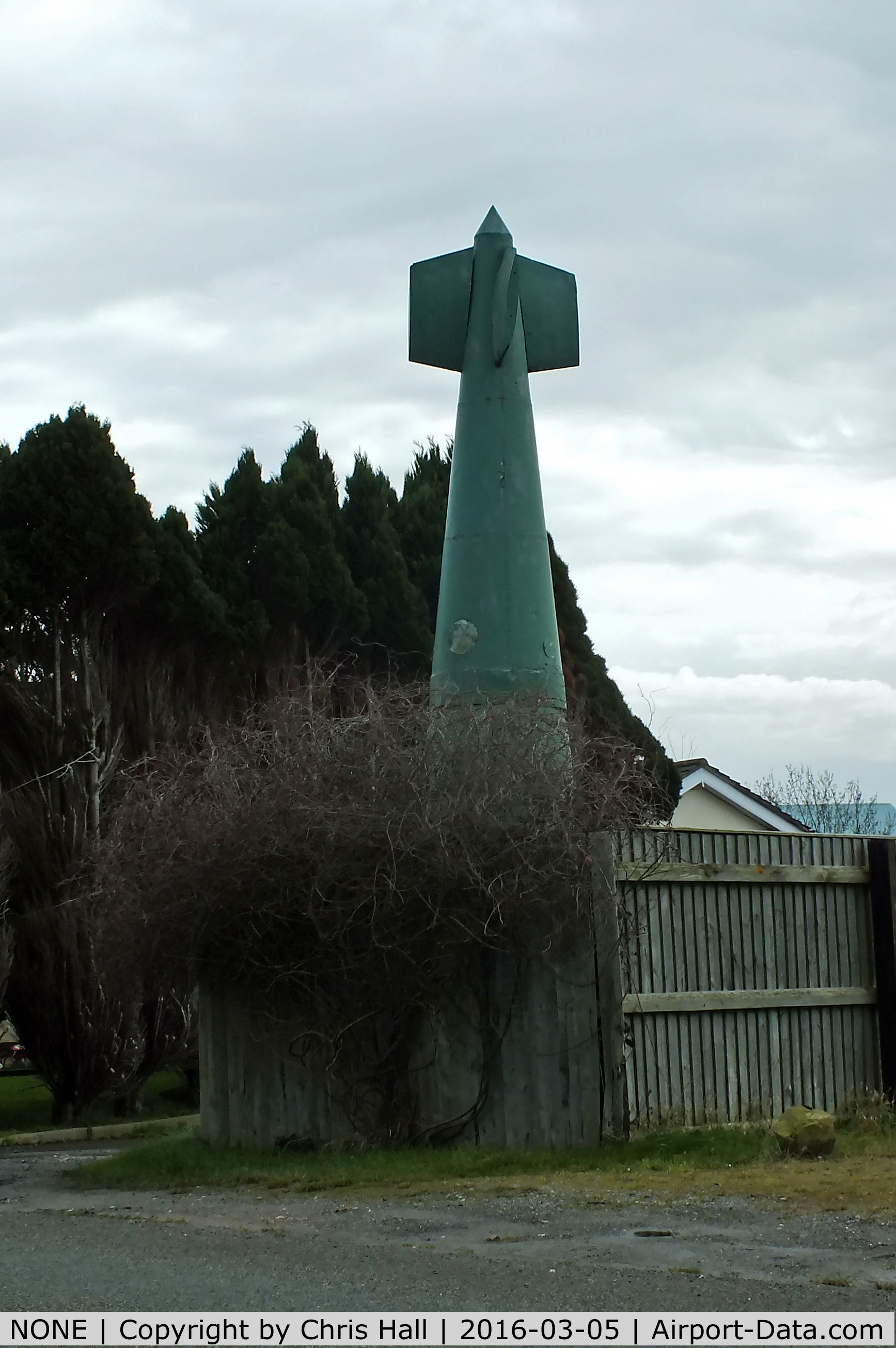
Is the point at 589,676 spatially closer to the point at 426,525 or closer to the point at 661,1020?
the point at 426,525

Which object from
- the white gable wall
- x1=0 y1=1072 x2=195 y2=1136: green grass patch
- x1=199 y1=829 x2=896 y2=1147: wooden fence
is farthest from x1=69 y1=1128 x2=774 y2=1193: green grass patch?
the white gable wall

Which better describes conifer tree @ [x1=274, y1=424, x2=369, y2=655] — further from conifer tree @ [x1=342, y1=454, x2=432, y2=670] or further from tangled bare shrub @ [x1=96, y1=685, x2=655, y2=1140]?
tangled bare shrub @ [x1=96, y1=685, x2=655, y2=1140]

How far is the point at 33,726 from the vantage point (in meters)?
18.3

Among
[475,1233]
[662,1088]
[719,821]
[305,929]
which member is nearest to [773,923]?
[662,1088]

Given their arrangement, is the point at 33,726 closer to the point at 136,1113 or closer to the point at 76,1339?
the point at 136,1113

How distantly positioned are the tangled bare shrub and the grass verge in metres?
0.97

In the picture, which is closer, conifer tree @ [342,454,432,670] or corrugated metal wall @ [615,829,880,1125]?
corrugated metal wall @ [615,829,880,1125]

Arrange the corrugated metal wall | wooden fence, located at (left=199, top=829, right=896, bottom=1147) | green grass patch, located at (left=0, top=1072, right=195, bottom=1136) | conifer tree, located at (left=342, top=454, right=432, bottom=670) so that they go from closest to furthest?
1. wooden fence, located at (left=199, top=829, right=896, bottom=1147)
2. the corrugated metal wall
3. green grass patch, located at (left=0, top=1072, right=195, bottom=1136)
4. conifer tree, located at (left=342, top=454, right=432, bottom=670)

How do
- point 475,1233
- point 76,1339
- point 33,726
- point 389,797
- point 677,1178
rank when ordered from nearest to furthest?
1. point 76,1339
2. point 475,1233
3. point 677,1178
4. point 389,797
5. point 33,726

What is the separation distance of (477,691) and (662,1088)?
356 cm

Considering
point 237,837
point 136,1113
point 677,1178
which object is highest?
point 237,837

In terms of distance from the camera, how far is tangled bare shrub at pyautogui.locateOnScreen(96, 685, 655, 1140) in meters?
9.85

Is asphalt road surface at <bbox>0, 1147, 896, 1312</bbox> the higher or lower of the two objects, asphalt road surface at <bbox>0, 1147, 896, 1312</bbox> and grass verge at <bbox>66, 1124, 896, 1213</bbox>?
the higher

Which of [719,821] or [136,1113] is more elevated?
[719,821]
